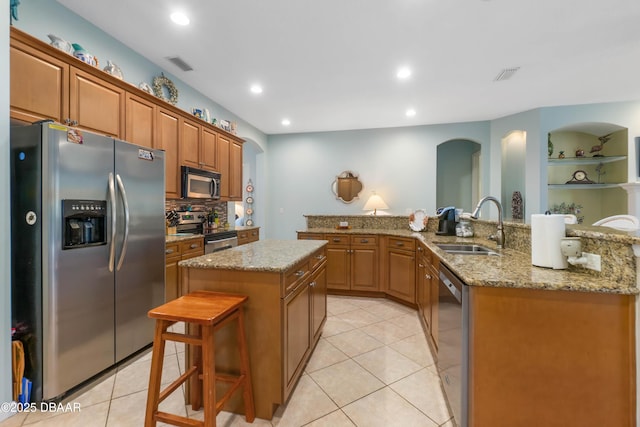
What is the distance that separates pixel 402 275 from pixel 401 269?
0.24 feet

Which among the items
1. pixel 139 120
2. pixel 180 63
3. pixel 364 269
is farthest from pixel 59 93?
pixel 364 269

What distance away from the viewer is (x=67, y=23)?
7.51 ft

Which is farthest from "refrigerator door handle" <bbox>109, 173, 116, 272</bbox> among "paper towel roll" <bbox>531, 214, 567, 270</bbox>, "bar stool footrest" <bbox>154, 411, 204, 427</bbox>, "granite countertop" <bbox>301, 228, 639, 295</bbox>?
"paper towel roll" <bbox>531, 214, 567, 270</bbox>

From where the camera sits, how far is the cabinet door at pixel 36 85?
1.78 metres

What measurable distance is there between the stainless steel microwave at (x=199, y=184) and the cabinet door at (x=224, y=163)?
0.17 metres

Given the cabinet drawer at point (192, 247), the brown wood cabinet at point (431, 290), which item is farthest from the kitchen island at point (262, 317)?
the cabinet drawer at point (192, 247)

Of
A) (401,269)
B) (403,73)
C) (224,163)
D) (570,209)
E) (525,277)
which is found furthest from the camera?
(570,209)

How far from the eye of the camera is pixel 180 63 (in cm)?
312

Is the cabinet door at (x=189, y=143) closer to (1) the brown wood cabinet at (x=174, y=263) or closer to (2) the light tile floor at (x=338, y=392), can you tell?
(1) the brown wood cabinet at (x=174, y=263)

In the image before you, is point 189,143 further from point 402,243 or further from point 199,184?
point 402,243

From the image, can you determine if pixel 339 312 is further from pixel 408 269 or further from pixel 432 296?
pixel 432 296

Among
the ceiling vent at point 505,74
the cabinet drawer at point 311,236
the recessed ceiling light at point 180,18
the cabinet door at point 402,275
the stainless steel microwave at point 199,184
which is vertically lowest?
the cabinet door at point 402,275

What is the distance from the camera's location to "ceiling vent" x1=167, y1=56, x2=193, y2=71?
3013 mm

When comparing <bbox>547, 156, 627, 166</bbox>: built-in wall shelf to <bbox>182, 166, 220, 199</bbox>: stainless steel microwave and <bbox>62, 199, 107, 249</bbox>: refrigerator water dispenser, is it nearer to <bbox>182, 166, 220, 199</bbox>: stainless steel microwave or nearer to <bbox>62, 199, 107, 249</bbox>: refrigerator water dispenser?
<bbox>182, 166, 220, 199</bbox>: stainless steel microwave
